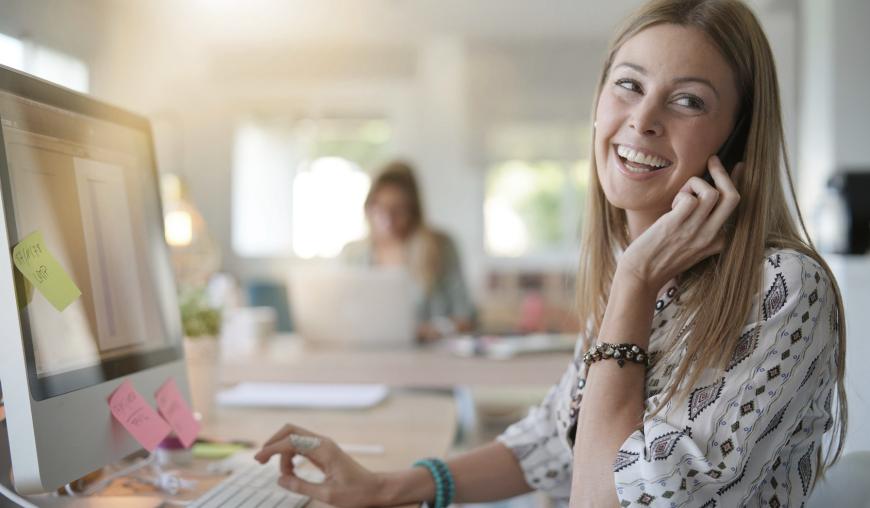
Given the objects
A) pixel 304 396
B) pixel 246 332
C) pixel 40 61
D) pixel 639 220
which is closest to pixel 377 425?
pixel 304 396

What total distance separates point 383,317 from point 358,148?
14.1 ft

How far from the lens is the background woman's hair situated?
358 cm

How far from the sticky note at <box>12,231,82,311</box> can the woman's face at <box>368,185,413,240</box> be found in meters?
2.73

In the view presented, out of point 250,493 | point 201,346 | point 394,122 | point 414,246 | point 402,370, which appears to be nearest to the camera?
point 250,493

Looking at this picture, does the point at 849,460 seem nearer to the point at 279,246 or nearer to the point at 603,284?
the point at 603,284

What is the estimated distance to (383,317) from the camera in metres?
→ 2.31

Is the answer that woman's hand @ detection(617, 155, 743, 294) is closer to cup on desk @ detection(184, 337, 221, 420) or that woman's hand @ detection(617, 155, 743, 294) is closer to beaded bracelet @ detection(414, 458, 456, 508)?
beaded bracelet @ detection(414, 458, 456, 508)

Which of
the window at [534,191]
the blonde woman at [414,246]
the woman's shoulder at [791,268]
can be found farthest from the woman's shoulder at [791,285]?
the window at [534,191]

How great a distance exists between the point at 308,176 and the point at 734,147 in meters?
5.63

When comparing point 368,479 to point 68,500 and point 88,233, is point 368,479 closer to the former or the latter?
point 68,500

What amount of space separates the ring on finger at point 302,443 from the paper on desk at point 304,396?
22.0 inches

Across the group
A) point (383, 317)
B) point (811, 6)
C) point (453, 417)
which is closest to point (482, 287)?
point (811, 6)

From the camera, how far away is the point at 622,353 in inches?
35.9

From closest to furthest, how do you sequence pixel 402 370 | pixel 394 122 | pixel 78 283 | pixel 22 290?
pixel 22 290
pixel 78 283
pixel 402 370
pixel 394 122
